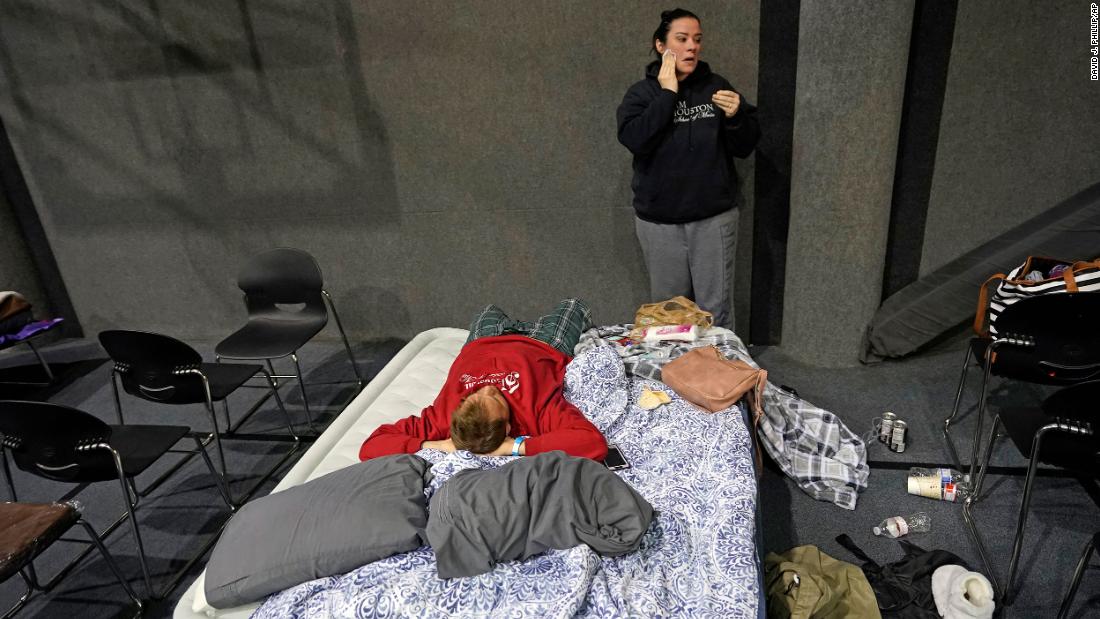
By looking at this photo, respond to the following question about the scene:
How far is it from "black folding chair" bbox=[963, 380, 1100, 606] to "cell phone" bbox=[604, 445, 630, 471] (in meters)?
1.11

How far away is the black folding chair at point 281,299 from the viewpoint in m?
3.20

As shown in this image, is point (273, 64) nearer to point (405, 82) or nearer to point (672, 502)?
point (405, 82)

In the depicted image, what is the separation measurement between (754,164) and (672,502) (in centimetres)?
197

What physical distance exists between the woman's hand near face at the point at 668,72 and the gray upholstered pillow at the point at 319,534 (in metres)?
1.81

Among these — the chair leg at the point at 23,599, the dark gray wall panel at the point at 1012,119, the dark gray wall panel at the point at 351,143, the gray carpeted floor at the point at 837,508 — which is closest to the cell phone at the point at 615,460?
the gray carpeted floor at the point at 837,508

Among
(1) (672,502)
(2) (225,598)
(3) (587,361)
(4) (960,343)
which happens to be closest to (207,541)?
(2) (225,598)

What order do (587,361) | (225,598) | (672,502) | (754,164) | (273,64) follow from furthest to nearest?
(273,64) → (754,164) → (587,361) → (672,502) → (225,598)

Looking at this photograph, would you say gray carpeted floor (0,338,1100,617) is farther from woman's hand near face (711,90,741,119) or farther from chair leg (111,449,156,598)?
woman's hand near face (711,90,741,119)

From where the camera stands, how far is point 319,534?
5.70ft

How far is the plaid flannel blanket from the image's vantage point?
2.45 meters

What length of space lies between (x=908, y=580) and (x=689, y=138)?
70.6 inches

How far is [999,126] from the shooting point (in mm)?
3002

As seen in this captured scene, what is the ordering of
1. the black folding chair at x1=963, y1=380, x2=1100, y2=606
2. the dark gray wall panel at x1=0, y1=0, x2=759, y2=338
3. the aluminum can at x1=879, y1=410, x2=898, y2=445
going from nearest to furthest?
the black folding chair at x1=963, y1=380, x2=1100, y2=606 < the aluminum can at x1=879, y1=410, x2=898, y2=445 < the dark gray wall panel at x1=0, y1=0, x2=759, y2=338

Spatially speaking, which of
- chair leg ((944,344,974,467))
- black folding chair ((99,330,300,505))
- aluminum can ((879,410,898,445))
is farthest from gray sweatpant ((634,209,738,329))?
black folding chair ((99,330,300,505))
